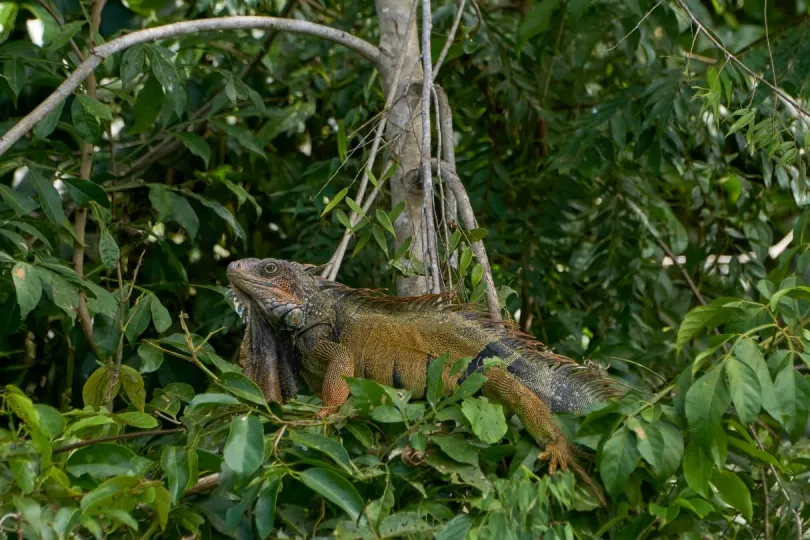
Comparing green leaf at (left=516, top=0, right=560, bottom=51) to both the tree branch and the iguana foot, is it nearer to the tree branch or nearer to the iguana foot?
A: the tree branch

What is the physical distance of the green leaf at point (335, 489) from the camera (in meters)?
2.44

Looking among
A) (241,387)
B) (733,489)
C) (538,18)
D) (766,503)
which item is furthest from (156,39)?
(766,503)

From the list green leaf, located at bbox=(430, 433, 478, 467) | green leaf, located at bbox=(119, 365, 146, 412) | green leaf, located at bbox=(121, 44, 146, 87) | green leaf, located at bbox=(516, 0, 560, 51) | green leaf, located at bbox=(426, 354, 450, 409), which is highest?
green leaf, located at bbox=(516, 0, 560, 51)

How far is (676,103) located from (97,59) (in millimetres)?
2211

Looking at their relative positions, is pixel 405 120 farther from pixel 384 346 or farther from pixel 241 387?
pixel 241 387

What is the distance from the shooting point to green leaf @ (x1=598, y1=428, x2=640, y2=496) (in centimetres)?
261

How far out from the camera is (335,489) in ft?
8.10

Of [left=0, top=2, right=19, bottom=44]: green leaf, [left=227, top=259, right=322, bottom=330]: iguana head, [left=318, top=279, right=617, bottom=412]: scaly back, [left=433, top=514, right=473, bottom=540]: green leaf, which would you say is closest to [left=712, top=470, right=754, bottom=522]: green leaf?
[left=318, top=279, right=617, bottom=412]: scaly back

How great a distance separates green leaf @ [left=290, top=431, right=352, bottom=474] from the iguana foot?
1.86 ft

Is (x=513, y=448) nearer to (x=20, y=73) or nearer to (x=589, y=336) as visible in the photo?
(x=20, y=73)

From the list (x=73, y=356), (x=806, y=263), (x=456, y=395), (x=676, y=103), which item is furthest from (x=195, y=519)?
(x=676, y=103)

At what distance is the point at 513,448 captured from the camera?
2.86 meters

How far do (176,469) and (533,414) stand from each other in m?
1.03

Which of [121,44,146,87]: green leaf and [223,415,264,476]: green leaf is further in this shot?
[121,44,146,87]: green leaf
